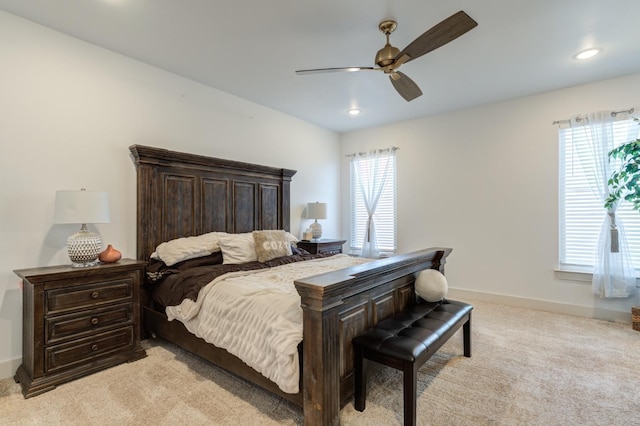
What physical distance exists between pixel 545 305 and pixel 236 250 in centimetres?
398

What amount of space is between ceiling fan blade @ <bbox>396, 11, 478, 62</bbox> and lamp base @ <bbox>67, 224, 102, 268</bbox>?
2937mm

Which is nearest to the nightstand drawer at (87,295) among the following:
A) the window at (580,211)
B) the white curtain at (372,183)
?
the white curtain at (372,183)

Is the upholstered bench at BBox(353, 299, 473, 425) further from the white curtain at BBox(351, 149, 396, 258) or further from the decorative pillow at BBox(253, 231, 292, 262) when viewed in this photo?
the white curtain at BBox(351, 149, 396, 258)

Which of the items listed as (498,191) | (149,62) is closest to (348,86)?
(149,62)

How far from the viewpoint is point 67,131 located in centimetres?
269

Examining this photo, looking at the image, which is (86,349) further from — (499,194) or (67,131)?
(499,194)

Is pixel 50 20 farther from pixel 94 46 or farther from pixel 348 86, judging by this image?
pixel 348 86

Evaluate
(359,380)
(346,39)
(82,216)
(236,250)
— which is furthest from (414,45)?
(82,216)

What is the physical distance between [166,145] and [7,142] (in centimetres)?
126

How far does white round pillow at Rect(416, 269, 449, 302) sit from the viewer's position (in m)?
2.62

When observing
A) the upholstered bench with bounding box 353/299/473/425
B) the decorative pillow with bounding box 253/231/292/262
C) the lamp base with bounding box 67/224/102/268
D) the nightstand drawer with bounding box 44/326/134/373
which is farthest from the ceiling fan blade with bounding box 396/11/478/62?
the nightstand drawer with bounding box 44/326/134/373

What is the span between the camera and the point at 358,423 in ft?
5.96

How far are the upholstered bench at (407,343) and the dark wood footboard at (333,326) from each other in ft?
0.26

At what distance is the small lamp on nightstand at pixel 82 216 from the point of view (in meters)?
2.39
